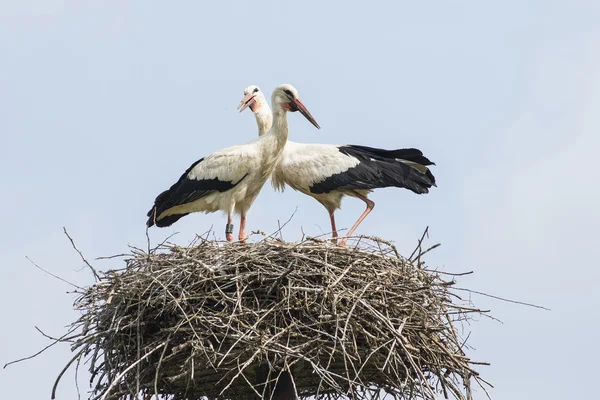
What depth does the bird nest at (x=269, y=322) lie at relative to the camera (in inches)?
310

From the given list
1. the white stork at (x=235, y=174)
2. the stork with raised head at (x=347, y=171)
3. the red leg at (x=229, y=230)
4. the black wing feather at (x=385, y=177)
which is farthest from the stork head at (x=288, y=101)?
the red leg at (x=229, y=230)

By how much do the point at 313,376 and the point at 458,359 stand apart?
43.4 inches

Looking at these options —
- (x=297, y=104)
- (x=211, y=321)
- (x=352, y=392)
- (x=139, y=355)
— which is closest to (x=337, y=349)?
(x=352, y=392)

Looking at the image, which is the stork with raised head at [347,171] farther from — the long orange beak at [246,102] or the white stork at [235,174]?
the white stork at [235,174]

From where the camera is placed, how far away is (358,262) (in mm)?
8469

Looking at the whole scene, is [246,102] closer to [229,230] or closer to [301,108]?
[301,108]

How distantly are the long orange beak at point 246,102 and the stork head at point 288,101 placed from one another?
604 millimetres

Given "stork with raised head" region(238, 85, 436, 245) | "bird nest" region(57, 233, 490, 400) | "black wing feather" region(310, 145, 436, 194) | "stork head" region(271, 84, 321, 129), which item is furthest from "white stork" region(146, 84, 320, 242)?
"bird nest" region(57, 233, 490, 400)

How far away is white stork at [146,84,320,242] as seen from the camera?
34.8 feet

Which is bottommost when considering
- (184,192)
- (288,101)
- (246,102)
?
(184,192)

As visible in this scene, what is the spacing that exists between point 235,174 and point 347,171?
3.99 ft

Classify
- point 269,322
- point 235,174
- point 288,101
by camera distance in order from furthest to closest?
point 288,101, point 235,174, point 269,322

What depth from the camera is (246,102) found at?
11.5 metres

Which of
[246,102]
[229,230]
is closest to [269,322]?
[229,230]
